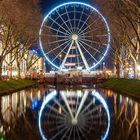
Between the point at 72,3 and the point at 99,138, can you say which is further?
the point at 72,3

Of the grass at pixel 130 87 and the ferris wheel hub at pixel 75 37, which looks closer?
the grass at pixel 130 87

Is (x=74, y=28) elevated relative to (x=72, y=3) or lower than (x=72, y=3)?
lower

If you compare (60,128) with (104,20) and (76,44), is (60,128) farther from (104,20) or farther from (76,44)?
(76,44)

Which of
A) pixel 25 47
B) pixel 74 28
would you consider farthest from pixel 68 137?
pixel 25 47

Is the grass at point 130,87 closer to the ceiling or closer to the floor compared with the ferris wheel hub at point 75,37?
closer to the floor

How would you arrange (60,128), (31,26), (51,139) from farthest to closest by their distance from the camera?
(31,26), (60,128), (51,139)

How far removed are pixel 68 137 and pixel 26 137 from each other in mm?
1458

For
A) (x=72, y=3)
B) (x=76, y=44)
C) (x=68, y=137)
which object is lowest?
(x=68, y=137)

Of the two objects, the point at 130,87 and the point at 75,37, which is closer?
the point at 130,87

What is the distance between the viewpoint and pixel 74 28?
7756cm

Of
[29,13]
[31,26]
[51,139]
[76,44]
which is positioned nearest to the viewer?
[51,139]

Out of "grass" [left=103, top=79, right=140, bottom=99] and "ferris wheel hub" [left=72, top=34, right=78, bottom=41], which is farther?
"ferris wheel hub" [left=72, top=34, right=78, bottom=41]

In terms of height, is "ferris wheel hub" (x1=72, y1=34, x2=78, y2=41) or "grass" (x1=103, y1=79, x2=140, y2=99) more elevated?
"ferris wheel hub" (x1=72, y1=34, x2=78, y2=41)

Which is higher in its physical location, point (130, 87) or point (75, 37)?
point (75, 37)
